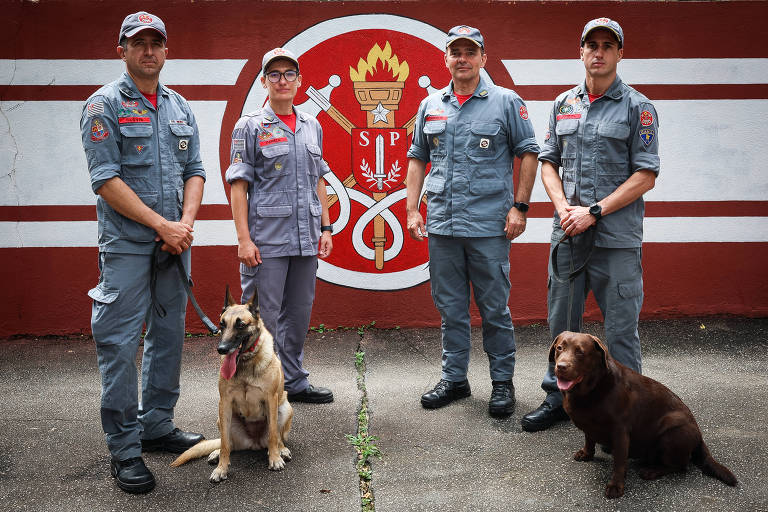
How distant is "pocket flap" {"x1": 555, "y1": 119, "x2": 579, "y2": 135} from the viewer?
149 inches

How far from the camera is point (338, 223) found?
5.78m

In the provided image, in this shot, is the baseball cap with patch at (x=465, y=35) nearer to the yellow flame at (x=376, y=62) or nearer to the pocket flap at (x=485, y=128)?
the pocket flap at (x=485, y=128)

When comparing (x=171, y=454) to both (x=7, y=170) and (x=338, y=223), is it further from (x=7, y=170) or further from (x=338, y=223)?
(x=7, y=170)

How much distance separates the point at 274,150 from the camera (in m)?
4.02

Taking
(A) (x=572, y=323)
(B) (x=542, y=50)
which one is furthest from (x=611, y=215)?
(B) (x=542, y=50)

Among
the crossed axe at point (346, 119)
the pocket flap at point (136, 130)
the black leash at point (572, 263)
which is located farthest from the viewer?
the crossed axe at point (346, 119)

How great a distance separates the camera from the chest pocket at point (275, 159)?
4023 mm

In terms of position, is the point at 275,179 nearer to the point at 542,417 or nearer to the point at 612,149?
the point at 612,149

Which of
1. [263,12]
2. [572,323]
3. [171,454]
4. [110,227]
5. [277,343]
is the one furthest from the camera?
[263,12]

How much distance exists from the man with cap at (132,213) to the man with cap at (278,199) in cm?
54

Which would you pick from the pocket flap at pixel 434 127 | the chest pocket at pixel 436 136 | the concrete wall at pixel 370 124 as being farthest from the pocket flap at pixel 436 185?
the concrete wall at pixel 370 124

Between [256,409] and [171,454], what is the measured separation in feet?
2.10

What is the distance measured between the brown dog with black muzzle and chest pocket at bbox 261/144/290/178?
38.4 inches

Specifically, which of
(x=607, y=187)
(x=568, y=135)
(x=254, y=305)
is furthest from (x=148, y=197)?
(x=607, y=187)
